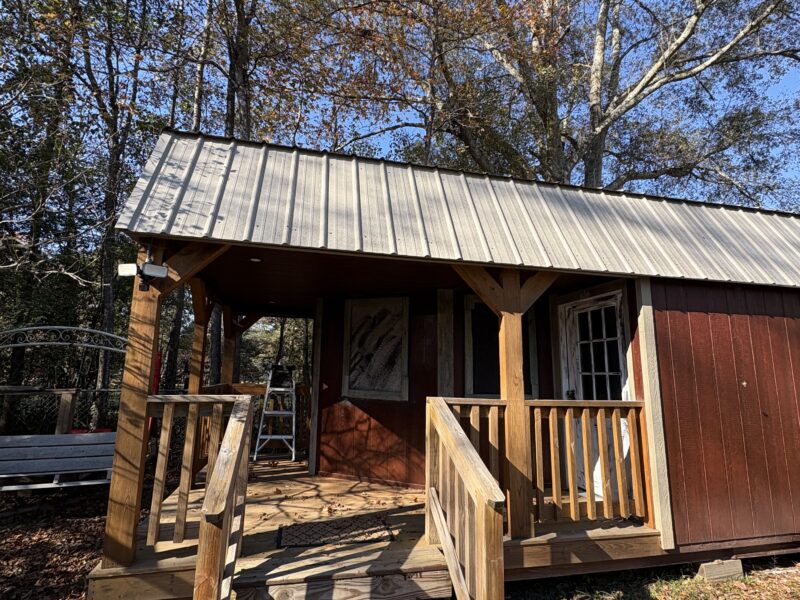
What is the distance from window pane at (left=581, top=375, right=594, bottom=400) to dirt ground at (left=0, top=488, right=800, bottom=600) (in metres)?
1.55

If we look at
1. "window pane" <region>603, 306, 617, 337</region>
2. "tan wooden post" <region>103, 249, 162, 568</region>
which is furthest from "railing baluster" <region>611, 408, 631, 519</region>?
"tan wooden post" <region>103, 249, 162, 568</region>

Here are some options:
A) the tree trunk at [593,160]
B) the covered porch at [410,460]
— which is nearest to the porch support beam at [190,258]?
the covered porch at [410,460]

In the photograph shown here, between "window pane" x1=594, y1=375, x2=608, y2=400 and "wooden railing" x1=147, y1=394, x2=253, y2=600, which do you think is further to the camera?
"window pane" x1=594, y1=375, x2=608, y2=400

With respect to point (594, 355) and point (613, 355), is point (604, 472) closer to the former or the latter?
point (613, 355)

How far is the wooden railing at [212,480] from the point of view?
76.9 inches

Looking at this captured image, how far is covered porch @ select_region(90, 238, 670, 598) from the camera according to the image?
2652 mm

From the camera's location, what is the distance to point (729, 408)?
3793 mm

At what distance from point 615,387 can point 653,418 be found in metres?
0.67

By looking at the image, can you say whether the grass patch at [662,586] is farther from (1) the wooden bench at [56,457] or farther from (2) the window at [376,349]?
(1) the wooden bench at [56,457]

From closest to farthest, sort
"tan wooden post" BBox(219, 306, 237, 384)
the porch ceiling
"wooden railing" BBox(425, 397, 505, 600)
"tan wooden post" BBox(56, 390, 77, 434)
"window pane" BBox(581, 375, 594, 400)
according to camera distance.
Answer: "wooden railing" BBox(425, 397, 505, 600) → the porch ceiling → "window pane" BBox(581, 375, 594, 400) → "tan wooden post" BBox(56, 390, 77, 434) → "tan wooden post" BBox(219, 306, 237, 384)

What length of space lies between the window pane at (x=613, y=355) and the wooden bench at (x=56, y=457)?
5.46 metres

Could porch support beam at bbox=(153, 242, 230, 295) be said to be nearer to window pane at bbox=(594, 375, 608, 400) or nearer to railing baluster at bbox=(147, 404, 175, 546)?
railing baluster at bbox=(147, 404, 175, 546)

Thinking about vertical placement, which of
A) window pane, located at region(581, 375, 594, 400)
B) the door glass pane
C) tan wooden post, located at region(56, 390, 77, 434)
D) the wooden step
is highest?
the door glass pane

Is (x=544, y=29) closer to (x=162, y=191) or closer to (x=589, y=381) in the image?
(x=589, y=381)
